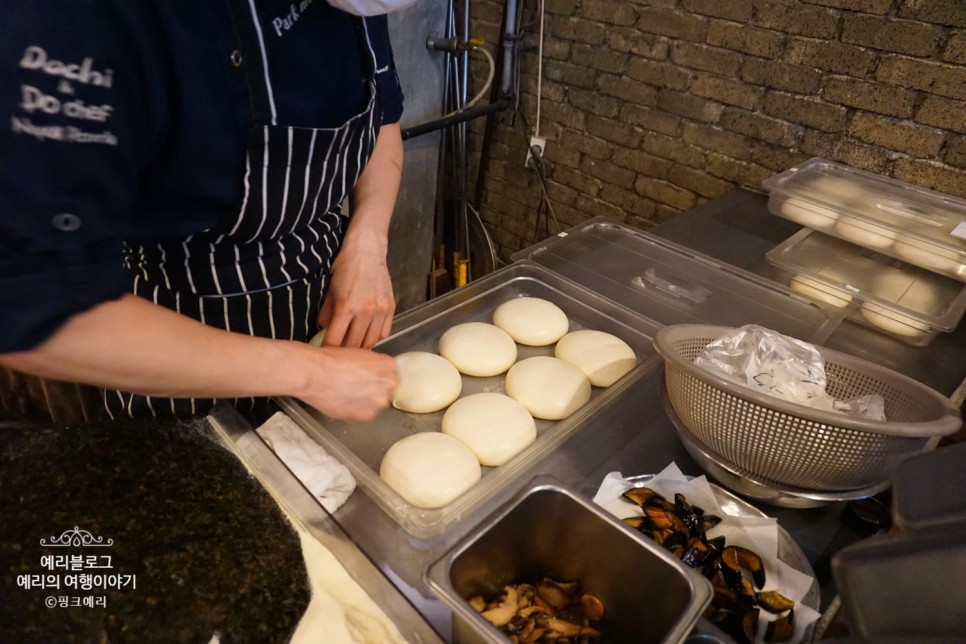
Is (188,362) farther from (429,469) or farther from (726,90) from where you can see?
(726,90)

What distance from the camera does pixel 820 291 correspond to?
5.14 ft

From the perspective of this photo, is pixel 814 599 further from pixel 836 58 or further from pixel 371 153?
pixel 836 58

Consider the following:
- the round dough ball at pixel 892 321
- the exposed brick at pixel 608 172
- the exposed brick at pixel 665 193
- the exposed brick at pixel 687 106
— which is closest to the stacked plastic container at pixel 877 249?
the round dough ball at pixel 892 321

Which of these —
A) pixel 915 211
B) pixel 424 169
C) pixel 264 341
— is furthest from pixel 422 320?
pixel 424 169

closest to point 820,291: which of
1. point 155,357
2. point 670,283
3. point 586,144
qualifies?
point 670,283

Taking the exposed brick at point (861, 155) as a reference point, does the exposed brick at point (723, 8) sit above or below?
above

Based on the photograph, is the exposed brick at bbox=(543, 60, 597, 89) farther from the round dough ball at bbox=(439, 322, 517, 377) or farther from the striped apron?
the round dough ball at bbox=(439, 322, 517, 377)

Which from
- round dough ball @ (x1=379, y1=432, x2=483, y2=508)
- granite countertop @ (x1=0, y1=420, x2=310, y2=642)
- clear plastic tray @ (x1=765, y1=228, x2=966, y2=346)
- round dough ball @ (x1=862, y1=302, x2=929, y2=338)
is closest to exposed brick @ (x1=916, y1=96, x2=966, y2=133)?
clear plastic tray @ (x1=765, y1=228, x2=966, y2=346)

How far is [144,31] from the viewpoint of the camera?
2.25 feet

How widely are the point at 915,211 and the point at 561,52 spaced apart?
1.58m

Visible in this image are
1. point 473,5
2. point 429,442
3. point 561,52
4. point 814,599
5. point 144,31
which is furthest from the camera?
point 473,5

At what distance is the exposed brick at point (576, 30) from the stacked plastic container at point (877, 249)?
42.1 inches

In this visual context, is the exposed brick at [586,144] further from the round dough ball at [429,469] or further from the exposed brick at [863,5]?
the round dough ball at [429,469]

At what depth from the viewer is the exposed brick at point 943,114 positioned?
5.57 ft
